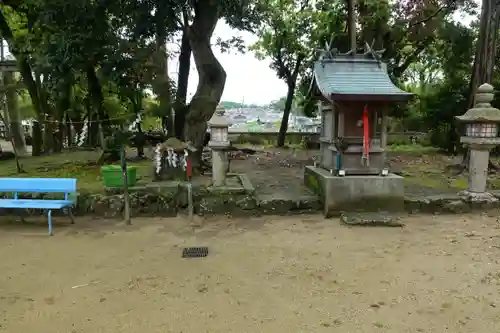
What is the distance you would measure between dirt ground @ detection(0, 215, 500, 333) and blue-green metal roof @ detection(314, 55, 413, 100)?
220 centimetres

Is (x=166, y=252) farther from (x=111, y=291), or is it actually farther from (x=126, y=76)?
(x=126, y=76)

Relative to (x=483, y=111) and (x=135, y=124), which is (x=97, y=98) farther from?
(x=483, y=111)

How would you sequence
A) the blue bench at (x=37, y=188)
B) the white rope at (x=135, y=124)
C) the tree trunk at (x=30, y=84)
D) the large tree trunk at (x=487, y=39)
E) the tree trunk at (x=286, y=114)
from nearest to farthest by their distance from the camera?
the blue bench at (x=37, y=188), the large tree trunk at (x=487, y=39), the white rope at (x=135, y=124), the tree trunk at (x=30, y=84), the tree trunk at (x=286, y=114)

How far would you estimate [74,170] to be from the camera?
1034cm

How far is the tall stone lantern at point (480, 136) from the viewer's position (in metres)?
7.36

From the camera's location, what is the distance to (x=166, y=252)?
5.46 metres

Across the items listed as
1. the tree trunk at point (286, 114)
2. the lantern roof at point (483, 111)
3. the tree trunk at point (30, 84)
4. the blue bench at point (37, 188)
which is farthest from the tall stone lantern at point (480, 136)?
the tree trunk at point (286, 114)

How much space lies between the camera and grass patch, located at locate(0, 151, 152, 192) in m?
8.62

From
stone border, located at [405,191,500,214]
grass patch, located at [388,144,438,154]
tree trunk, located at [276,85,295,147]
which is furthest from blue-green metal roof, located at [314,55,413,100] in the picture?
tree trunk, located at [276,85,295,147]

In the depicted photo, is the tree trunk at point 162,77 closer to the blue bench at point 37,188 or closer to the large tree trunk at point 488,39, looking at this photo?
the blue bench at point 37,188

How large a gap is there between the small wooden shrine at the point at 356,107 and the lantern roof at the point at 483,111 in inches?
55.1

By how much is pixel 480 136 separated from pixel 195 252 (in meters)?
5.53

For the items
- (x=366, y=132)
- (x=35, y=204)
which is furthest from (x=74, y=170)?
(x=366, y=132)

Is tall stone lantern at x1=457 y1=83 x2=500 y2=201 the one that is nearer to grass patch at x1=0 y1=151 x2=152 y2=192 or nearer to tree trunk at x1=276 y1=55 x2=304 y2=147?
grass patch at x1=0 y1=151 x2=152 y2=192
